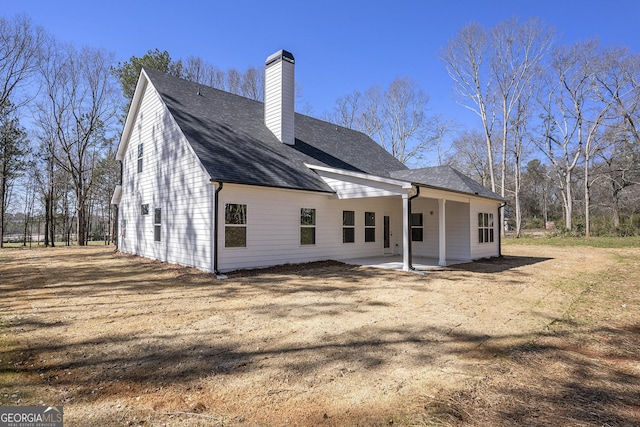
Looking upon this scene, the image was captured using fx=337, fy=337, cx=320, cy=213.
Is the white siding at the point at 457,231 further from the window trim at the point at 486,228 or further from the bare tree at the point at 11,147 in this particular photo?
the bare tree at the point at 11,147

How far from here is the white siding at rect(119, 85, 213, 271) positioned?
980 centimetres

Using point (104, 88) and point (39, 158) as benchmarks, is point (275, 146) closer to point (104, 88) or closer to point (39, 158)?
point (104, 88)

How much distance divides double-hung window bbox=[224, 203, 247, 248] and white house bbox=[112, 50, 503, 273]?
29 mm

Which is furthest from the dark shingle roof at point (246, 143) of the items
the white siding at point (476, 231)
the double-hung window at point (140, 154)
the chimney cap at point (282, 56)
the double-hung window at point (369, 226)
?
the white siding at point (476, 231)

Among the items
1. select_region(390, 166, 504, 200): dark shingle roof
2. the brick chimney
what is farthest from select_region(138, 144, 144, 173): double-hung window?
select_region(390, 166, 504, 200): dark shingle roof

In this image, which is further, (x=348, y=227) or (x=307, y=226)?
(x=348, y=227)

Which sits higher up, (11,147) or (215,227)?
(11,147)

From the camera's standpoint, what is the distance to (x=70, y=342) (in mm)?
4203

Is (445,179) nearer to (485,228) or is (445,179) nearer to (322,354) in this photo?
(485,228)

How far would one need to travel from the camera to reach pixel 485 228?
14.2 meters

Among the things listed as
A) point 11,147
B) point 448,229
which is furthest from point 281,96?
point 11,147

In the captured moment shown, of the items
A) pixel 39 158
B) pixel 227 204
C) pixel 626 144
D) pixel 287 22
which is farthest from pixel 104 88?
pixel 626 144

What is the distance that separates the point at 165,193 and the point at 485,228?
12663mm

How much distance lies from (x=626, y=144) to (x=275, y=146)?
31187 mm
